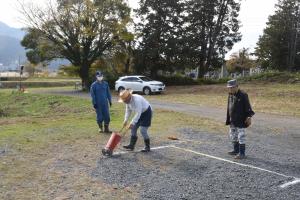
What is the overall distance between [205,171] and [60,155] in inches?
131

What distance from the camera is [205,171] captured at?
888 centimetres

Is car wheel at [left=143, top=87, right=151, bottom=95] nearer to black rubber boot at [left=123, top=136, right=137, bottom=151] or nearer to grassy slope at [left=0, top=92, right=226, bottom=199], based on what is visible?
grassy slope at [left=0, top=92, right=226, bottom=199]

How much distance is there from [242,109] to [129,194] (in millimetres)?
3650

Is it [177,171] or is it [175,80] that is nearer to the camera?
[177,171]

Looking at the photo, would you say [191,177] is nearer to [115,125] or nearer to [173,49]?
[115,125]

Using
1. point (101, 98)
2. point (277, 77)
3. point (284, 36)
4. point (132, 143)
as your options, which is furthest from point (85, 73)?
point (132, 143)

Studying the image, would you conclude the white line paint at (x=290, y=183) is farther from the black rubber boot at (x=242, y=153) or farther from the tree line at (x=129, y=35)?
the tree line at (x=129, y=35)

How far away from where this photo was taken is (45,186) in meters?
7.73

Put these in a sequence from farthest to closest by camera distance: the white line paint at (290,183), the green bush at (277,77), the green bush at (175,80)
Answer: the green bush at (175,80)
the green bush at (277,77)
the white line paint at (290,183)

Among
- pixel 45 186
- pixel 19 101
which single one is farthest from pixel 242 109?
pixel 19 101

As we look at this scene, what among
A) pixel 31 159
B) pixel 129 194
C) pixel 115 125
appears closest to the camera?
pixel 129 194

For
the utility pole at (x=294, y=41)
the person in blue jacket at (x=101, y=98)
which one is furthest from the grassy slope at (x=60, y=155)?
the utility pole at (x=294, y=41)

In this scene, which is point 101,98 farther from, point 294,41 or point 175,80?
point 294,41

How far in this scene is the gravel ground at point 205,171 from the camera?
24.7ft
